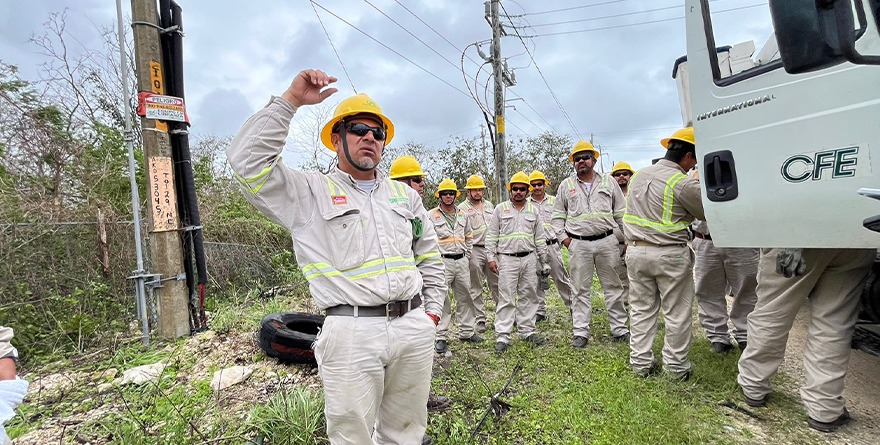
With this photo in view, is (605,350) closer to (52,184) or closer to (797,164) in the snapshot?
(797,164)

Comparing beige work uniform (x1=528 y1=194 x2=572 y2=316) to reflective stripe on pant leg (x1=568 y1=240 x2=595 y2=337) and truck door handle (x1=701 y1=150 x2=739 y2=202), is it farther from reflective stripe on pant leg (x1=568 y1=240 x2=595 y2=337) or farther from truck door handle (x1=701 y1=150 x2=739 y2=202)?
truck door handle (x1=701 y1=150 x2=739 y2=202)

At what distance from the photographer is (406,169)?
517cm

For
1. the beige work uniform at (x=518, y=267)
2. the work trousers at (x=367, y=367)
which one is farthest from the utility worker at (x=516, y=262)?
the work trousers at (x=367, y=367)

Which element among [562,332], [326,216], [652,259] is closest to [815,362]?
[652,259]

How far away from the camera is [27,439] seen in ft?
10.0

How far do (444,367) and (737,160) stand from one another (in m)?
3.07

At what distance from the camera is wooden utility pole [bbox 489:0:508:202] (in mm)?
11672

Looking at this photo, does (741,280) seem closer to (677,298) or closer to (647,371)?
(677,298)

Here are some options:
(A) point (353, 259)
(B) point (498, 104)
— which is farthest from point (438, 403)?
(B) point (498, 104)

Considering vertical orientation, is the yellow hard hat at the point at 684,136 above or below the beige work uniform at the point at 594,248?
above

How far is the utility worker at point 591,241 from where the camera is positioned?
507cm

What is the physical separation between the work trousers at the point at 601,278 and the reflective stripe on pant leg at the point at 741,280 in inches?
42.4

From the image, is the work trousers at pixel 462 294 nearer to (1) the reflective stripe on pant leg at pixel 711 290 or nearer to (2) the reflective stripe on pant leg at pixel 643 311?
(2) the reflective stripe on pant leg at pixel 643 311

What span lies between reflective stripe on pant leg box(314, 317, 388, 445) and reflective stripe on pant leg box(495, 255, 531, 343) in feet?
10.6
